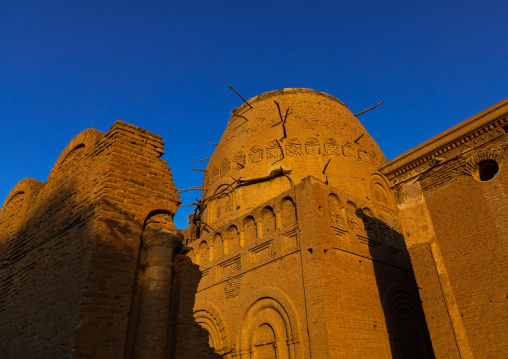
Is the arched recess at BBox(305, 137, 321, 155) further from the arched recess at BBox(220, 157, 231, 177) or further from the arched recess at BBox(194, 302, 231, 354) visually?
the arched recess at BBox(194, 302, 231, 354)

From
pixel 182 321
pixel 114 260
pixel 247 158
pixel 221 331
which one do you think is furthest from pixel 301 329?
pixel 247 158

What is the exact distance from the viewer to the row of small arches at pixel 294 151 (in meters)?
18.1

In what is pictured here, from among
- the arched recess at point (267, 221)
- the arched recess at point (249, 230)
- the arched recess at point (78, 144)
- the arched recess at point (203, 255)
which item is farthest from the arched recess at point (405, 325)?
the arched recess at point (78, 144)

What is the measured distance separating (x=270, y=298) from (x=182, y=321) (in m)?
7.22

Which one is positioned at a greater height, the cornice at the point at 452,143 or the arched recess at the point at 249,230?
Result: the arched recess at the point at 249,230

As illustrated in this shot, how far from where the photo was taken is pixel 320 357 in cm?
1044

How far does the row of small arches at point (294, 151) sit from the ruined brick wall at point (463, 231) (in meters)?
8.01

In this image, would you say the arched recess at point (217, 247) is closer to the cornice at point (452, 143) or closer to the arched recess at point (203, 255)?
the arched recess at point (203, 255)

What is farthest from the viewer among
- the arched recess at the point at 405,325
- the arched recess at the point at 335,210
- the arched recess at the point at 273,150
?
the arched recess at the point at 273,150

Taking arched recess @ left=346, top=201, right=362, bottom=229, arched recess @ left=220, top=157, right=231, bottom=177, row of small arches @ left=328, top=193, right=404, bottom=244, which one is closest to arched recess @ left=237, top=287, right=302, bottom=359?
row of small arches @ left=328, top=193, right=404, bottom=244

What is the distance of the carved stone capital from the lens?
6.07 meters

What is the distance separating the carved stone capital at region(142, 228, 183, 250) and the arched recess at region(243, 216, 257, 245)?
28.3ft

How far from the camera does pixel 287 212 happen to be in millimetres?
13797

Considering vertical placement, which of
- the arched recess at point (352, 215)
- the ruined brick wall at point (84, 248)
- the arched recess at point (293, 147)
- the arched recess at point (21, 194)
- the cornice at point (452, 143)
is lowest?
the ruined brick wall at point (84, 248)
